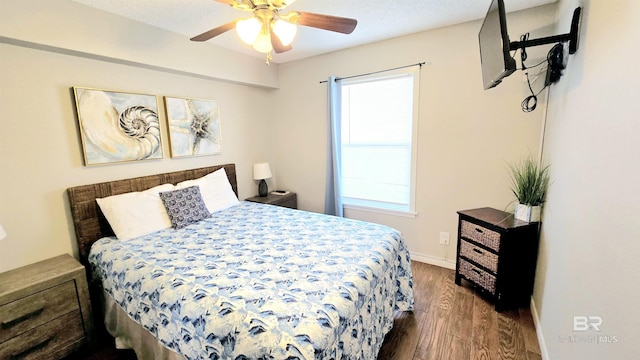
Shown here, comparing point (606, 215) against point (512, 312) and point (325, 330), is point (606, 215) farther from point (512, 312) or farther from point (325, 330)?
point (512, 312)

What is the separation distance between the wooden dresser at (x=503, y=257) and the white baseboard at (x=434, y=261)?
0.49 metres

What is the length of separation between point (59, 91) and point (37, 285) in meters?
1.41

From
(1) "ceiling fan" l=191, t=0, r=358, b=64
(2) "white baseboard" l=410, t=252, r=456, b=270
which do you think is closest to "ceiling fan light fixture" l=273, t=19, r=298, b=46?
(1) "ceiling fan" l=191, t=0, r=358, b=64

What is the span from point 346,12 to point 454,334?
2.68m

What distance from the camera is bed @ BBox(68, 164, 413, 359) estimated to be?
1151 mm

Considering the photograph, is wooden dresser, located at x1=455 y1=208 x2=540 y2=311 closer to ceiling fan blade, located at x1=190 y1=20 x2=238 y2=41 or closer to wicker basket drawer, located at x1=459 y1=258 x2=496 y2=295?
wicker basket drawer, located at x1=459 y1=258 x2=496 y2=295

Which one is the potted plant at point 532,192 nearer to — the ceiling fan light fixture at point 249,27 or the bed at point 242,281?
the bed at point 242,281

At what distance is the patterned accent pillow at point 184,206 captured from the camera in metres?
2.35

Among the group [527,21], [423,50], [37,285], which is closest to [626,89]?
[527,21]

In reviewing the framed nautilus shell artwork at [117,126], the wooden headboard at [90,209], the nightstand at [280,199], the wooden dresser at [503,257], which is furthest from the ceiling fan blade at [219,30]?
the wooden dresser at [503,257]

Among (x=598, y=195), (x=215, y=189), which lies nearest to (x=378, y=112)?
(x=215, y=189)

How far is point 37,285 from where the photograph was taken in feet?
5.40

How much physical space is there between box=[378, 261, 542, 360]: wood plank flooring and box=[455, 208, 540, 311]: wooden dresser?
13 centimetres

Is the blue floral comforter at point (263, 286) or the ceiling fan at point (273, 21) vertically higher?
the ceiling fan at point (273, 21)
